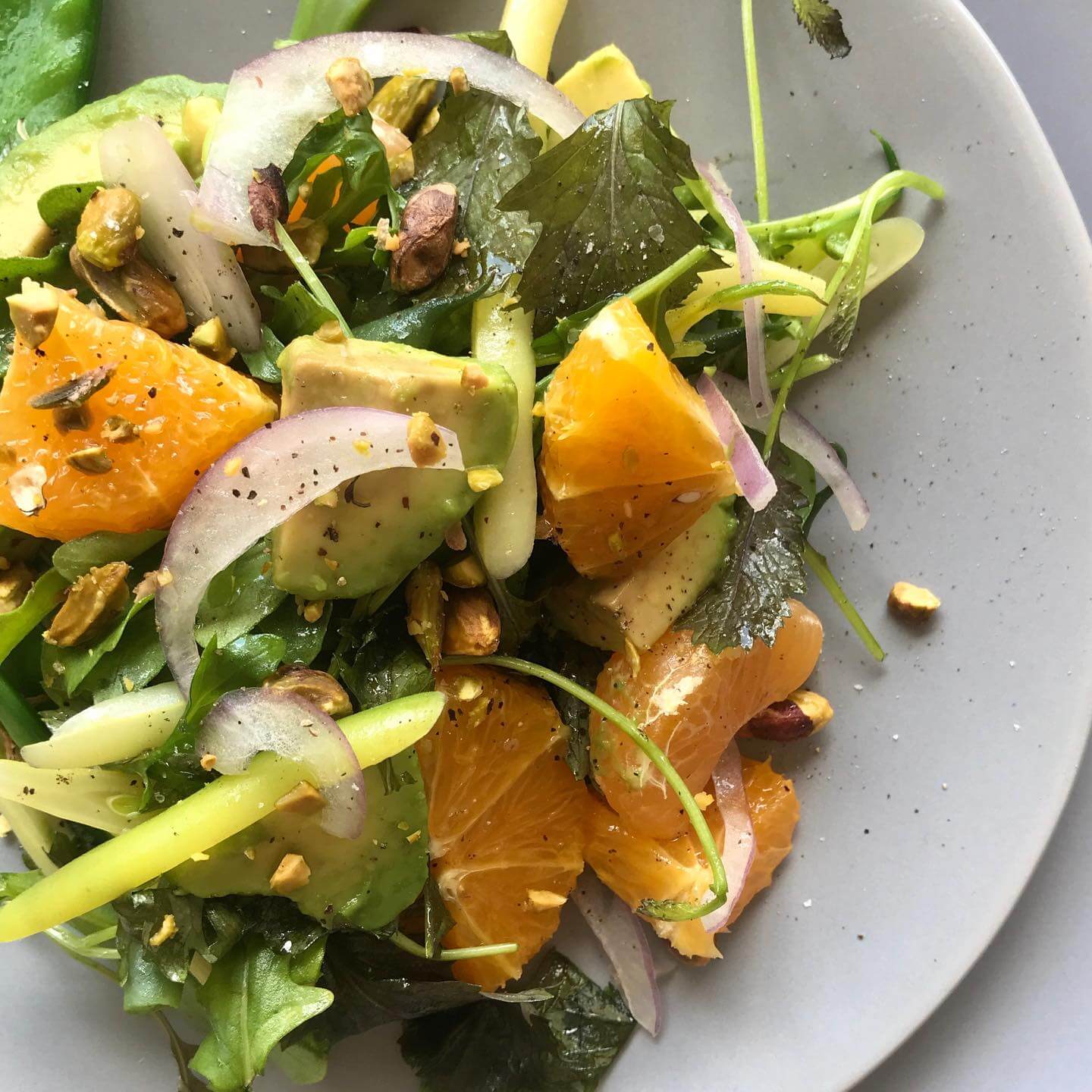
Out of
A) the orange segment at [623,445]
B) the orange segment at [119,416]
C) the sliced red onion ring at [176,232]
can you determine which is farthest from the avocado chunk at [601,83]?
the orange segment at [119,416]

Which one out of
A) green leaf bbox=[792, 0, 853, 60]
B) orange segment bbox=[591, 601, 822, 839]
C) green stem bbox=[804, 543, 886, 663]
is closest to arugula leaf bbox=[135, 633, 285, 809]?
orange segment bbox=[591, 601, 822, 839]

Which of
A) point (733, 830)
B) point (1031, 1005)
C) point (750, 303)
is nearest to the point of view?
point (750, 303)

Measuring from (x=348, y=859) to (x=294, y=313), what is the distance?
0.73 metres

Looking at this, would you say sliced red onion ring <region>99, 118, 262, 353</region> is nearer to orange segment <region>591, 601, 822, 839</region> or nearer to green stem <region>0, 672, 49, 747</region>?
green stem <region>0, 672, 49, 747</region>

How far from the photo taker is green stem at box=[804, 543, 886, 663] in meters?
1.40

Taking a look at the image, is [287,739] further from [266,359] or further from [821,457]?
[821,457]

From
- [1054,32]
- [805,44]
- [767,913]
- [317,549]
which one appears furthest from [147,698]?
[1054,32]

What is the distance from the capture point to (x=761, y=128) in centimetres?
137

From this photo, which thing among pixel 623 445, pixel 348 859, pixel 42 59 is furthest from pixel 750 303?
pixel 42 59

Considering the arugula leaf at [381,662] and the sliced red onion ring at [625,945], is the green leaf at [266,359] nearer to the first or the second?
the arugula leaf at [381,662]

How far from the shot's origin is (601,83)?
131cm

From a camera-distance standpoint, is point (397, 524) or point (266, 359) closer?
point (397, 524)

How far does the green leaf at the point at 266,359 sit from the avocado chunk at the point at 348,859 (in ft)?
1.76

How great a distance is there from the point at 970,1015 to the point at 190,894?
4.30ft
